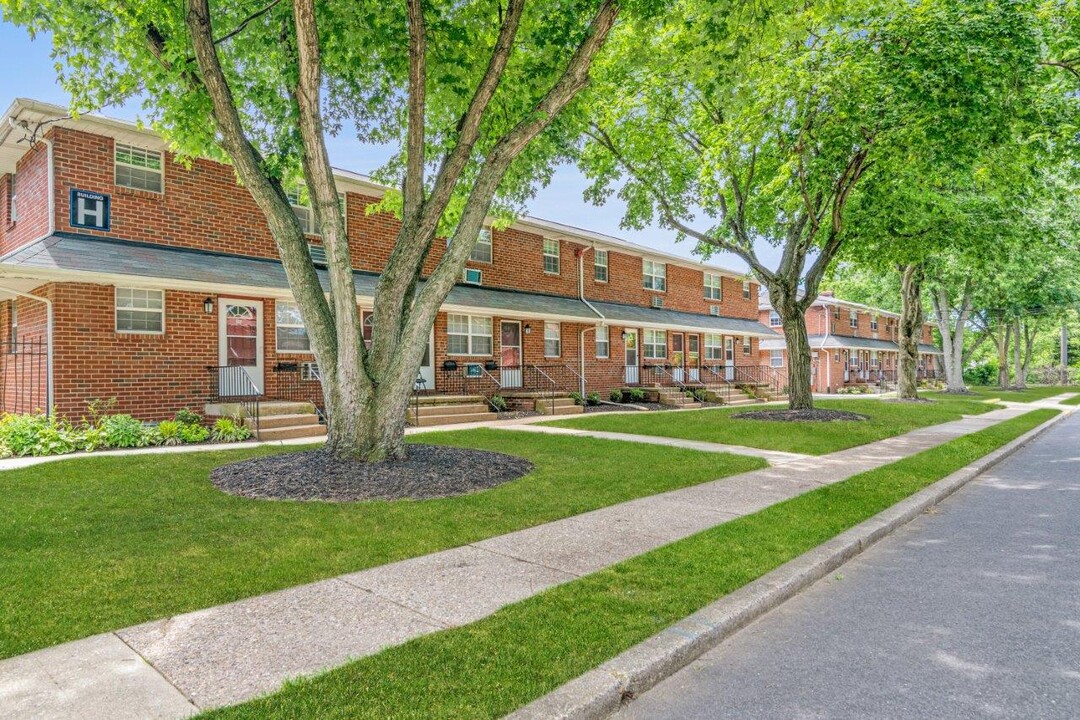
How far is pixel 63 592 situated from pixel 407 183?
19.8 ft

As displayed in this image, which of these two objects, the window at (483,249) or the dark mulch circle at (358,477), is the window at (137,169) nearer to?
the dark mulch circle at (358,477)

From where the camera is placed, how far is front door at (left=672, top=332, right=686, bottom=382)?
26.4 meters

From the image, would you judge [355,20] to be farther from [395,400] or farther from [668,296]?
[668,296]

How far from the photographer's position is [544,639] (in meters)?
3.31

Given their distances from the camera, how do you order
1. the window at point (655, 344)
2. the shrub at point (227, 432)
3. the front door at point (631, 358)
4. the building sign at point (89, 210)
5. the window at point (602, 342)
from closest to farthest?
the shrub at point (227, 432)
the building sign at point (89, 210)
the window at point (602, 342)
the front door at point (631, 358)
the window at point (655, 344)

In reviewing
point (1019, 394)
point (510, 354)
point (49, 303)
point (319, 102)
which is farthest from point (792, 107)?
point (1019, 394)

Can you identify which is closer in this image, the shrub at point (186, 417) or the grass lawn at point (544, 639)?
the grass lawn at point (544, 639)

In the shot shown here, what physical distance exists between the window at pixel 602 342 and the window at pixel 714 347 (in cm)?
748

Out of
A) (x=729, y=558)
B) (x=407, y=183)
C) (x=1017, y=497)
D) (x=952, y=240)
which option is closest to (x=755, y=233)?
(x=952, y=240)

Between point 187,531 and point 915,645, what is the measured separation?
5.77 m

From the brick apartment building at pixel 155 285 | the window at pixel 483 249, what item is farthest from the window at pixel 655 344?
the window at pixel 483 249

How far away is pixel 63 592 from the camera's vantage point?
396 centimetres

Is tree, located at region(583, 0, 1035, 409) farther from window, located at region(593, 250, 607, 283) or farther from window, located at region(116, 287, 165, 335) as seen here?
window, located at region(116, 287, 165, 335)

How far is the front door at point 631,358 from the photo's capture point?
24.3m
